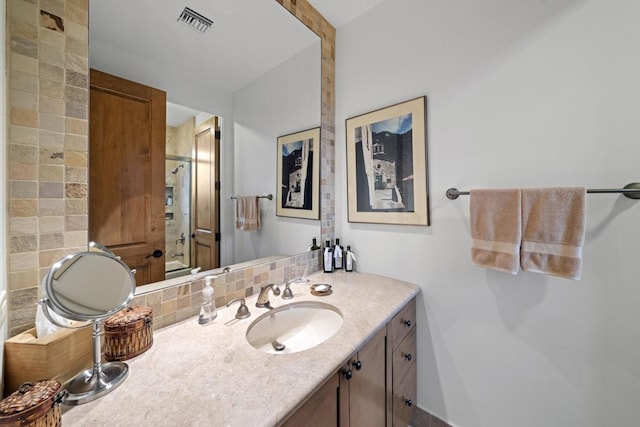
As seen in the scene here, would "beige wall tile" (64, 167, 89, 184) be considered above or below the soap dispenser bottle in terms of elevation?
above

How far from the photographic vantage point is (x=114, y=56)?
85 centimetres

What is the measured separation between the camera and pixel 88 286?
0.63 meters

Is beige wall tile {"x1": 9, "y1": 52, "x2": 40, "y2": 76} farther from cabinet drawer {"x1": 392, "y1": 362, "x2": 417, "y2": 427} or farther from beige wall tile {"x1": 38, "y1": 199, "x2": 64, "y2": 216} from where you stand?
cabinet drawer {"x1": 392, "y1": 362, "x2": 417, "y2": 427}

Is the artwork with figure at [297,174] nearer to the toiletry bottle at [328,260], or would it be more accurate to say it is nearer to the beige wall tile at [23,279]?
the toiletry bottle at [328,260]

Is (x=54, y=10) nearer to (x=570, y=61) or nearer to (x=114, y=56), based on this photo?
(x=114, y=56)

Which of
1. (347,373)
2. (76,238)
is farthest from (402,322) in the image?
(76,238)

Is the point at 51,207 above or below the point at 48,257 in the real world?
above

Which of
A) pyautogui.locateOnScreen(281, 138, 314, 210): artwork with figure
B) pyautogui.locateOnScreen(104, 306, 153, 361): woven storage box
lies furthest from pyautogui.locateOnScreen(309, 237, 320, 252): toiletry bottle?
pyautogui.locateOnScreen(104, 306, 153, 361): woven storage box

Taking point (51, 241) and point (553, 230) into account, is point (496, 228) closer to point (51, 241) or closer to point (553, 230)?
point (553, 230)

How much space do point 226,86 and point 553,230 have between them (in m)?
1.56

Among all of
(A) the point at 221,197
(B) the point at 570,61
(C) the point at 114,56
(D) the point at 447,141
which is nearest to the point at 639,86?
(B) the point at 570,61

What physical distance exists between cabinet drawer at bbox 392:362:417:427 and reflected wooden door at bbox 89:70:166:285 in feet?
4.04

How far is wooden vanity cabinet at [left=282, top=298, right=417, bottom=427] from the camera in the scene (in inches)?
28.0

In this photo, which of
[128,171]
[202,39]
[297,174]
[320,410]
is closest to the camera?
[320,410]
